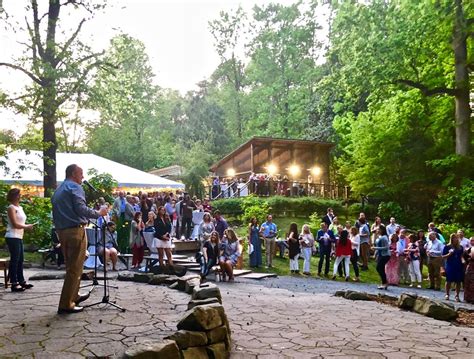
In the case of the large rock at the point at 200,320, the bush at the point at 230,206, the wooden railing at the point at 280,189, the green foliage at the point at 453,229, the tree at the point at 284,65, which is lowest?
the large rock at the point at 200,320

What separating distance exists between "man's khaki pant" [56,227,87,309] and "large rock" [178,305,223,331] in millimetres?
1682

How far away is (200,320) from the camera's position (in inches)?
185

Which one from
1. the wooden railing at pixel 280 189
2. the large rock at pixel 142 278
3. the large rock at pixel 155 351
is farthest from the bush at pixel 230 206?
the large rock at pixel 155 351

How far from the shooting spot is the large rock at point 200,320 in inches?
184

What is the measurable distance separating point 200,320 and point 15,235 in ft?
13.3

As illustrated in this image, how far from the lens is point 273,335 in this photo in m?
5.84

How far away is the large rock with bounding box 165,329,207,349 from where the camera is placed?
4.40 m

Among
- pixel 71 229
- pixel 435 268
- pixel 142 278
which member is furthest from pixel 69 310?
pixel 435 268

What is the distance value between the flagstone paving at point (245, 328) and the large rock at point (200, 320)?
1.16ft

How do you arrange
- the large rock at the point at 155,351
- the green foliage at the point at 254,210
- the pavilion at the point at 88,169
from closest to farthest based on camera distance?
the large rock at the point at 155,351
the green foliage at the point at 254,210
the pavilion at the point at 88,169

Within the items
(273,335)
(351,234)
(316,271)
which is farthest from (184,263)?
(273,335)

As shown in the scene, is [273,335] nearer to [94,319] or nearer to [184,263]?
[94,319]

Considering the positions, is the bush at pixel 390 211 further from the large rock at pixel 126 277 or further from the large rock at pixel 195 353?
the large rock at pixel 195 353

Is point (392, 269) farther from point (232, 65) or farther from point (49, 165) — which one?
point (232, 65)
